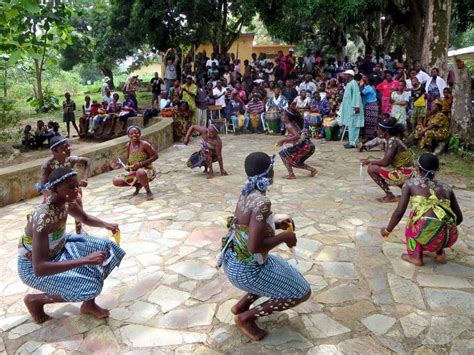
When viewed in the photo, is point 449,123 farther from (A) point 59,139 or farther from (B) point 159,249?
(A) point 59,139

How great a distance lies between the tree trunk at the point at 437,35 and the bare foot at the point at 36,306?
12112 millimetres

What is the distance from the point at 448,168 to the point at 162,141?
21.3ft

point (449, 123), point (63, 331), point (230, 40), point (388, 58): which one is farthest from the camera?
point (230, 40)

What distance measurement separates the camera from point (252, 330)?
3246mm

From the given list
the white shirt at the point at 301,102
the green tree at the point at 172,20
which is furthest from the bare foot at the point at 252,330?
the green tree at the point at 172,20

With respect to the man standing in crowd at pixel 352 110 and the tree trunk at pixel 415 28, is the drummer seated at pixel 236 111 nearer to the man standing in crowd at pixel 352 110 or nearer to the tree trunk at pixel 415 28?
the man standing in crowd at pixel 352 110

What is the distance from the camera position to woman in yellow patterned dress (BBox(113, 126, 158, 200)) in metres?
6.79

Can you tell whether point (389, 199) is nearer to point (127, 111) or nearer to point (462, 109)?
point (462, 109)

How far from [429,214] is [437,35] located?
32.5 feet

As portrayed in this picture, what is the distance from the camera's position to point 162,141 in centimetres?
1124

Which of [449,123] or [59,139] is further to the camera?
[449,123]

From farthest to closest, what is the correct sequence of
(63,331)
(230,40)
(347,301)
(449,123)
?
(230,40) → (449,123) → (347,301) → (63,331)

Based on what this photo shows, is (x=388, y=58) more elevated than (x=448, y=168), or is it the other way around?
(x=388, y=58)

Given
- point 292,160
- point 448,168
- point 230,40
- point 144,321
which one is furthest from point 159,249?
point 230,40
